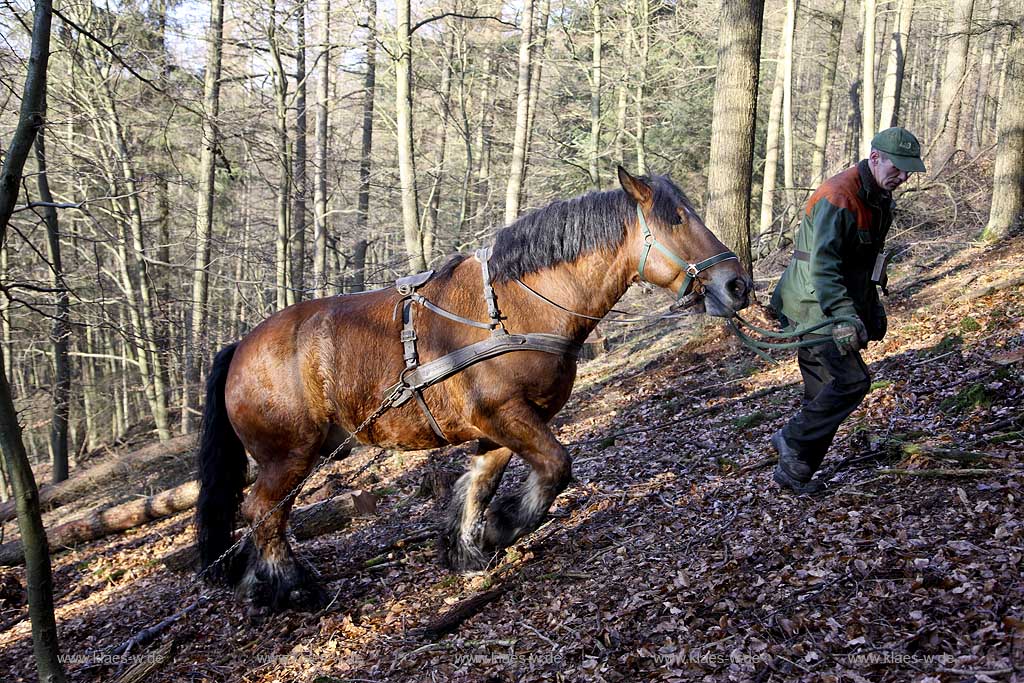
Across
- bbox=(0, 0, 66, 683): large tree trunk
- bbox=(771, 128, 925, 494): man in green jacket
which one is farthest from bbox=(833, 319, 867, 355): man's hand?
bbox=(0, 0, 66, 683): large tree trunk

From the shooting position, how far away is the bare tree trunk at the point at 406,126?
458 inches

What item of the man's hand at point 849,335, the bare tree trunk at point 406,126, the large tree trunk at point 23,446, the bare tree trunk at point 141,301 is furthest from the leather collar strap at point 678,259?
the bare tree trunk at point 141,301

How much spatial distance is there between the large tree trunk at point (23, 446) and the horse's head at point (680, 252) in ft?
10.4

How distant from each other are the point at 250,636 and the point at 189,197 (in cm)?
1834

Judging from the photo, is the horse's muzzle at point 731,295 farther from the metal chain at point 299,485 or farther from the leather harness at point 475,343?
the metal chain at point 299,485

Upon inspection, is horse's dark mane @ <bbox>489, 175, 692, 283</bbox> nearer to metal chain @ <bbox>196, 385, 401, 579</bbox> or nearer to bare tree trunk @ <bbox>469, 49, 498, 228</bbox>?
metal chain @ <bbox>196, 385, 401, 579</bbox>

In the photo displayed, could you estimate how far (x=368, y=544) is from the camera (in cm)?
622

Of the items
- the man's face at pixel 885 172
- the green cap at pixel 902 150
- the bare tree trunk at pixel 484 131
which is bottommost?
the man's face at pixel 885 172

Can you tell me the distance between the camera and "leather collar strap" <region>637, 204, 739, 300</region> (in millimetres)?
4191

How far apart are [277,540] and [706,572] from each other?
3.03 m

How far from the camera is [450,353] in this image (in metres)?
4.62

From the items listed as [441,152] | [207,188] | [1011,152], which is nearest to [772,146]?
[1011,152]

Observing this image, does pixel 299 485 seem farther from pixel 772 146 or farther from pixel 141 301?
pixel 772 146

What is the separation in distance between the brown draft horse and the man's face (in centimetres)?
90
